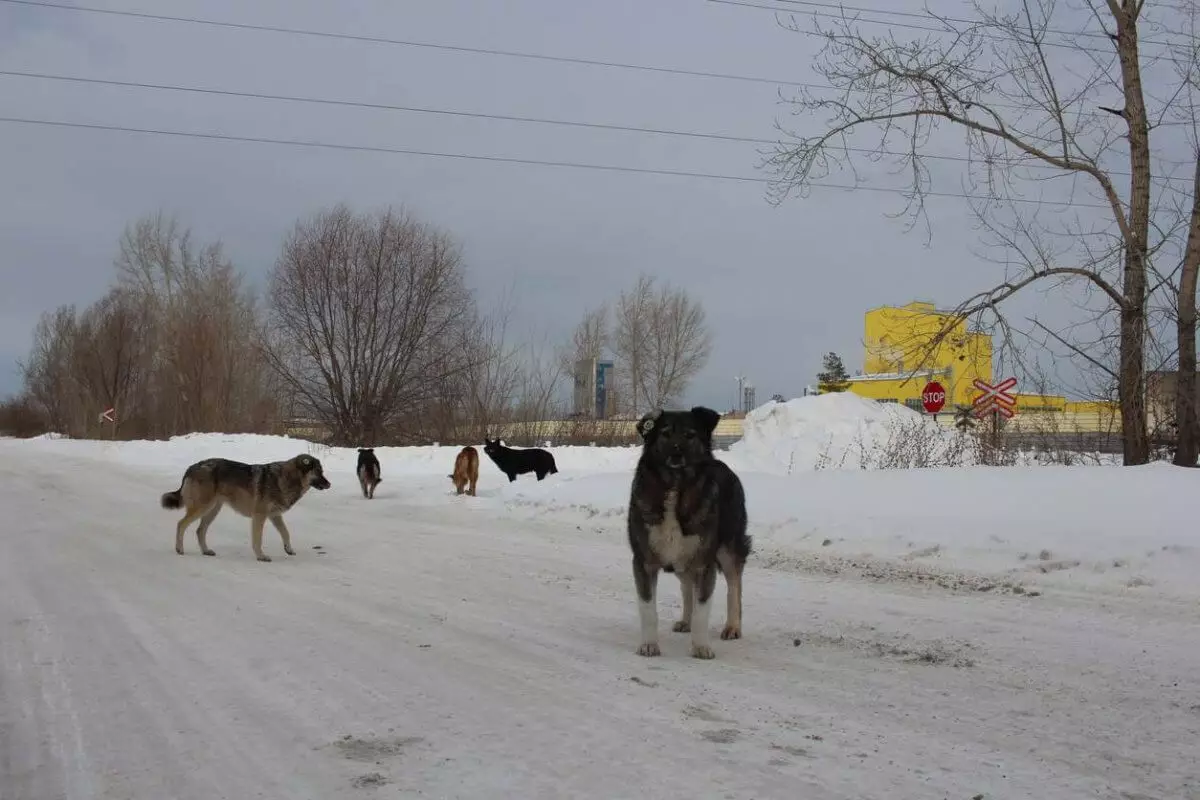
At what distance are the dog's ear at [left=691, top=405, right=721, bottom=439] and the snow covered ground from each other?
1.44 m

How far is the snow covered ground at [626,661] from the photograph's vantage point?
371 cm

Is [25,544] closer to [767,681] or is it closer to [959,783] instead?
[767,681]

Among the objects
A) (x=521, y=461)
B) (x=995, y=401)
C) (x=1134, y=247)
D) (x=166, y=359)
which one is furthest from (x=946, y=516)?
(x=166, y=359)

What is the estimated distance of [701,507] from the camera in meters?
5.68

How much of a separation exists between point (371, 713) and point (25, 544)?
8948mm

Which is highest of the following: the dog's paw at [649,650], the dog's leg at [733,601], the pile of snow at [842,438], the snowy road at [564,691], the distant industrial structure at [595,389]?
the distant industrial structure at [595,389]

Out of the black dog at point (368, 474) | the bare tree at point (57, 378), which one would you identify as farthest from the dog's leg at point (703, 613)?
the bare tree at point (57, 378)

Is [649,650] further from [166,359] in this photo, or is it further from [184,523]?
[166,359]

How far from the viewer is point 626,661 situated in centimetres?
556

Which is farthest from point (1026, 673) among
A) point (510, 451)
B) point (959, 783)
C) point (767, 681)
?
point (510, 451)

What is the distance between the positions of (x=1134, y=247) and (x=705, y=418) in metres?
10.1

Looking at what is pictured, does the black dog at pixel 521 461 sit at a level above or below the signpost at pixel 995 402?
below

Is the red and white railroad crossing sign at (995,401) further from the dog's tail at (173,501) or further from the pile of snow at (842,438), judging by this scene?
the dog's tail at (173,501)

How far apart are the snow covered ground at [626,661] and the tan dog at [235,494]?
0.45 meters
